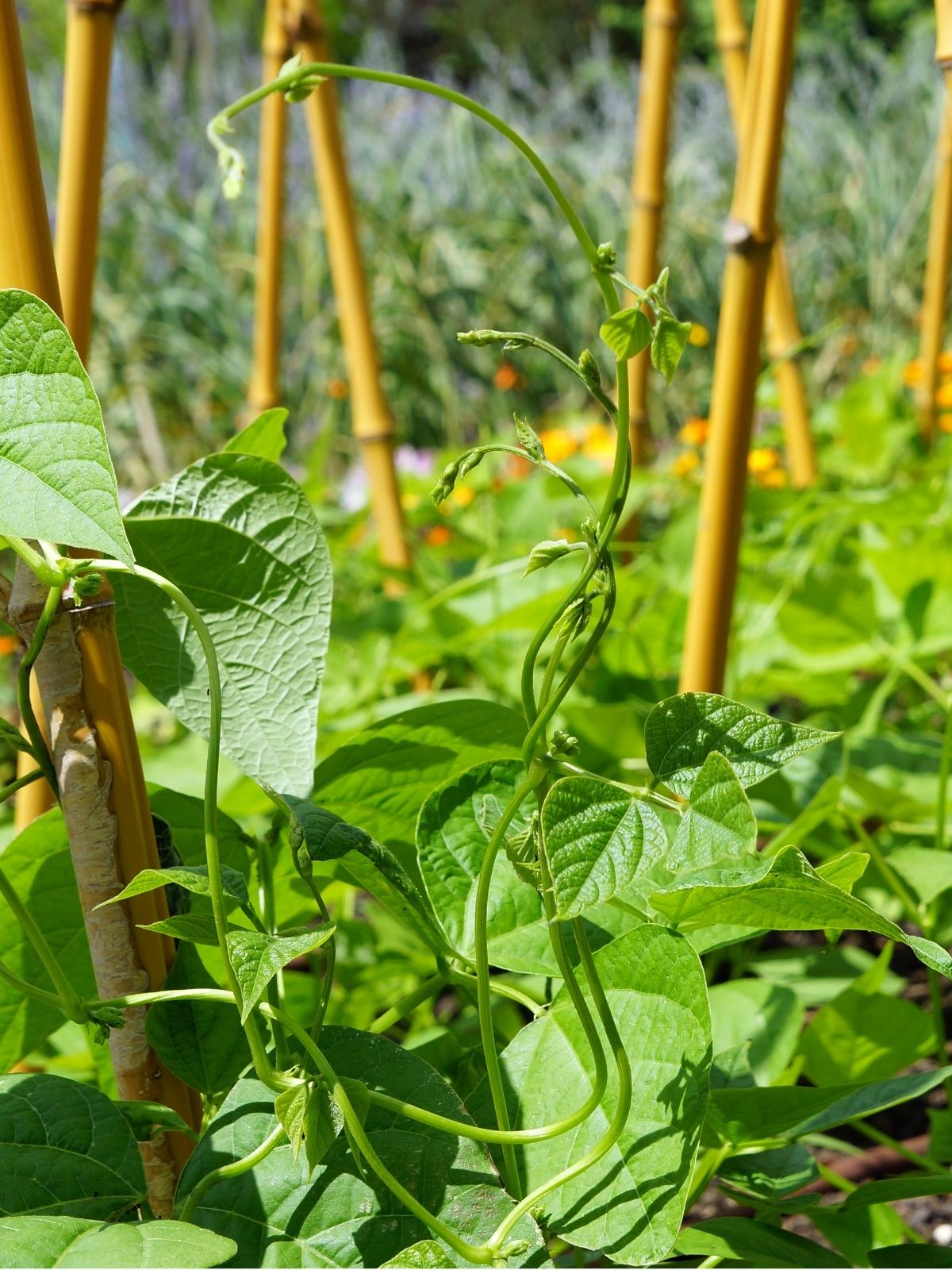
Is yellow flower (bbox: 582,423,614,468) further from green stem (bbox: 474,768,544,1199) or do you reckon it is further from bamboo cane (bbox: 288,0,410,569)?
green stem (bbox: 474,768,544,1199)

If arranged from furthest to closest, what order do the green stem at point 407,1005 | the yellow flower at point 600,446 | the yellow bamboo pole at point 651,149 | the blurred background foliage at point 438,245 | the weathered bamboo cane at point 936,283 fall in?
1. the blurred background foliage at point 438,245
2. the yellow flower at point 600,446
3. the weathered bamboo cane at point 936,283
4. the yellow bamboo pole at point 651,149
5. the green stem at point 407,1005

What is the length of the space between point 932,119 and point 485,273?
212 centimetres

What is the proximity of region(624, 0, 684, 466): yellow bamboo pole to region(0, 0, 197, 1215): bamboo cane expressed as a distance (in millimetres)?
604

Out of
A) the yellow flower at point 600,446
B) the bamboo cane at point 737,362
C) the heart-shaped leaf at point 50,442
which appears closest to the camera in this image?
the heart-shaped leaf at point 50,442

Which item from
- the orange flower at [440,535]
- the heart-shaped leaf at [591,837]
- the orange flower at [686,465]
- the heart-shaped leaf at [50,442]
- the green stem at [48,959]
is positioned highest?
the heart-shaped leaf at [50,442]

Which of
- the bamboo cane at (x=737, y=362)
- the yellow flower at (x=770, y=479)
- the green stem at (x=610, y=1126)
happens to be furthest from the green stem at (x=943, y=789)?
the yellow flower at (x=770, y=479)

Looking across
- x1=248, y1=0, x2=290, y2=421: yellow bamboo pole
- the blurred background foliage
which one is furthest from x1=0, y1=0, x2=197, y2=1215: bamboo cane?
the blurred background foliage

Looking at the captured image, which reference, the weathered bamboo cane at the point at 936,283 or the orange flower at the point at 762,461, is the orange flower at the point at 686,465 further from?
the weathered bamboo cane at the point at 936,283

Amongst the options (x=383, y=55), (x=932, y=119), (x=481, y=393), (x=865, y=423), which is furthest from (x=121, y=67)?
(x=865, y=423)

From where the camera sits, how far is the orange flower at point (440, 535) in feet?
4.40

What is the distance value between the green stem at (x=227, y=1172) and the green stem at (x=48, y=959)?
0.05m

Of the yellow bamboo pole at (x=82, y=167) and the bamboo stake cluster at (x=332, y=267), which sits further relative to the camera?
the bamboo stake cluster at (x=332, y=267)

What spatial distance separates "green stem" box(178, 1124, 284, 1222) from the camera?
0.28 meters

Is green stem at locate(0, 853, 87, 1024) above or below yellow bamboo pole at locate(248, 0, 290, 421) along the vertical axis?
below
